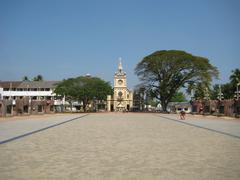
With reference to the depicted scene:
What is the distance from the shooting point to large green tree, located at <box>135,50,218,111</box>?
215 ft

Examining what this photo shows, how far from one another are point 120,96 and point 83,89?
124 ft

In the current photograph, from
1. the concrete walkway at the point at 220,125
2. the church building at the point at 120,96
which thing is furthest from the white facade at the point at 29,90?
the concrete walkway at the point at 220,125

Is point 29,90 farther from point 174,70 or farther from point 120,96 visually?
point 174,70

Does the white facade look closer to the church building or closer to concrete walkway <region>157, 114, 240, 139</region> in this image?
the church building

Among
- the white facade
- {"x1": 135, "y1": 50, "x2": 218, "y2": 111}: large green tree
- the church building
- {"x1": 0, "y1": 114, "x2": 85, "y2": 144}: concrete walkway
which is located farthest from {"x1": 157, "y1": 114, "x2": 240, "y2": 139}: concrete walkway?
the church building

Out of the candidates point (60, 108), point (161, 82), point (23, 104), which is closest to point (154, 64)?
point (161, 82)

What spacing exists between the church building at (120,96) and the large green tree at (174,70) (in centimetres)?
4474

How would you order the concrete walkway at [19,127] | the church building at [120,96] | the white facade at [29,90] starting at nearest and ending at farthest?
the concrete walkway at [19,127], the white facade at [29,90], the church building at [120,96]

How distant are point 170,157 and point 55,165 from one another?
10.2 ft

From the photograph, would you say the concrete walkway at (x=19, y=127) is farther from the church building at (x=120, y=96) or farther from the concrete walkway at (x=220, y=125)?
the church building at (x=120, y=96)

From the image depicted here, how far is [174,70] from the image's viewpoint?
2598 inches

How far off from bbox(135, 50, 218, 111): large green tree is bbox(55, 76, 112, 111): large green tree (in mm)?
15203

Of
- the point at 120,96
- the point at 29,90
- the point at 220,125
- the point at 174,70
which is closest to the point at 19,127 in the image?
the point at 220,125

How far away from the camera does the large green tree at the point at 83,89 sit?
7606cm
